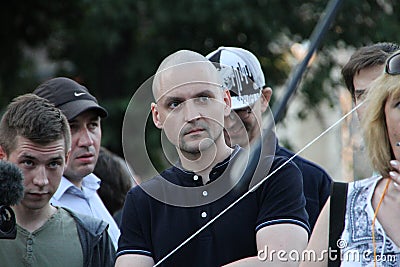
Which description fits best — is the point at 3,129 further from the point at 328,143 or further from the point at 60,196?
the point at 328,143

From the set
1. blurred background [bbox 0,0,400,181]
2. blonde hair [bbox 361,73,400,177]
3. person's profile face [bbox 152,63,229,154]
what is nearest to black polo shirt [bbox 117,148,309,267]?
person's profile face [bbox 152,63,229,154]

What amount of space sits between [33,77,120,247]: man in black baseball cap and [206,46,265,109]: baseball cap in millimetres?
652

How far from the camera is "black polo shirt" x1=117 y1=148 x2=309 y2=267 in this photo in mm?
3246

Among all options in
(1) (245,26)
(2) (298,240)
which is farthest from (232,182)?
(1) (245,26)

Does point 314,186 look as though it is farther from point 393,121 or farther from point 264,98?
point 393,121

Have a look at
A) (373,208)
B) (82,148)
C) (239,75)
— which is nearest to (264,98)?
(239,75)

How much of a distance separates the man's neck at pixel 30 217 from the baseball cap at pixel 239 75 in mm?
921

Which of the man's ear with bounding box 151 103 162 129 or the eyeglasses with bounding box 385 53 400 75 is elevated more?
the man's ear with bounding box 151 103 162 129

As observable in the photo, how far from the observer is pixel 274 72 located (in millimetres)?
9812

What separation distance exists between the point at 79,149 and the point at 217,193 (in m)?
1.21

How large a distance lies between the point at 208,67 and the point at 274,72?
6.40 meters

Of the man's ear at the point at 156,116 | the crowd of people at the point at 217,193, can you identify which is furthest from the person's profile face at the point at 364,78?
the man's ear at the point at 156,116
